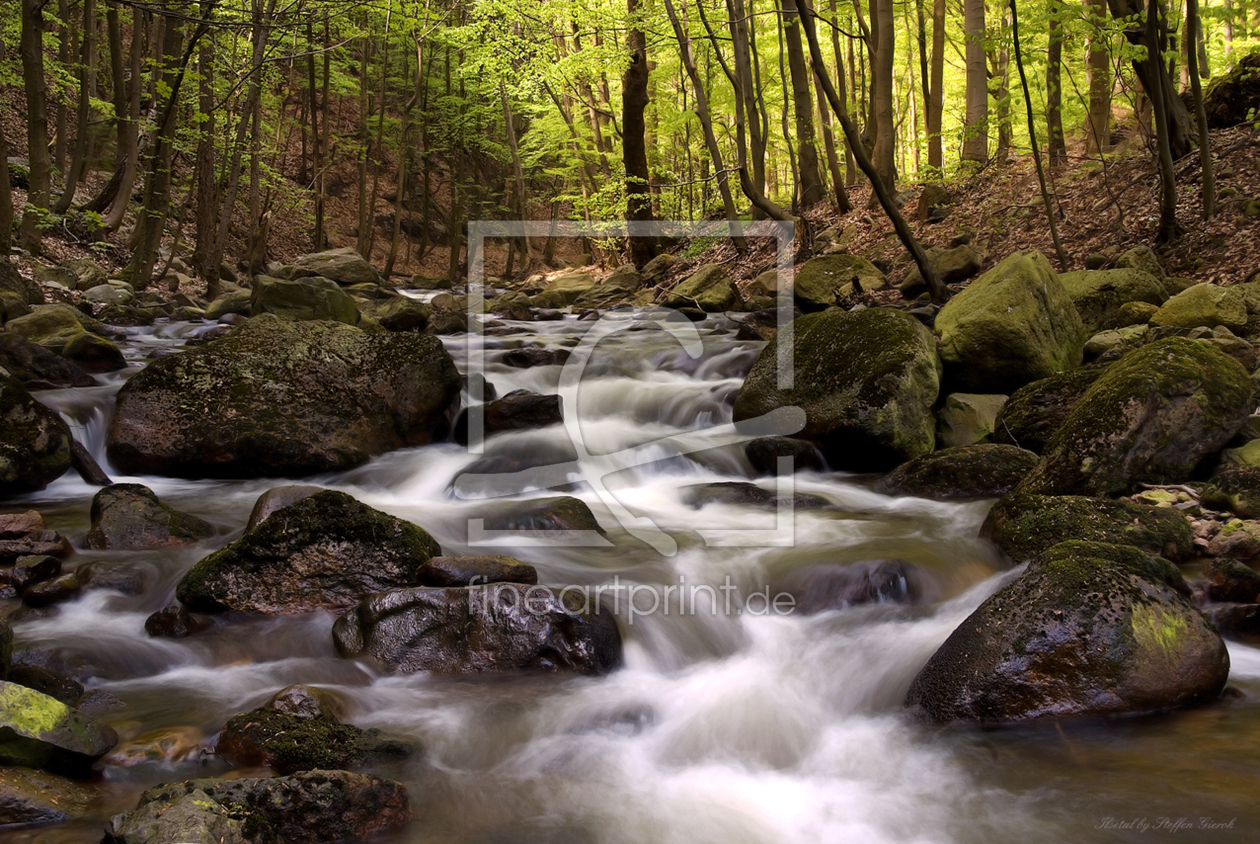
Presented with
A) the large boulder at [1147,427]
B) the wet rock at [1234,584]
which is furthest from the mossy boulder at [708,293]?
the wet rock at [1234,584]

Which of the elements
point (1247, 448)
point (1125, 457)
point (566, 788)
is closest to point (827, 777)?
point (566, 788)

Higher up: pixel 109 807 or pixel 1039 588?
pixel 1039 588

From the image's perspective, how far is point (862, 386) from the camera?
719cm

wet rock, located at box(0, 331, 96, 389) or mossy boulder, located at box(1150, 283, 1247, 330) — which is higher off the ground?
mossy boulder, located at box(1150, 283, 1247, 330)

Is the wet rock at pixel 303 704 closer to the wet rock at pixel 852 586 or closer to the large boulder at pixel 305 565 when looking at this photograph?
the large boulder at pixel 305 565

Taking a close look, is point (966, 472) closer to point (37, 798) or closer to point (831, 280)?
point (37, 798)

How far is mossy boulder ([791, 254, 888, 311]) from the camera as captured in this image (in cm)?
1213

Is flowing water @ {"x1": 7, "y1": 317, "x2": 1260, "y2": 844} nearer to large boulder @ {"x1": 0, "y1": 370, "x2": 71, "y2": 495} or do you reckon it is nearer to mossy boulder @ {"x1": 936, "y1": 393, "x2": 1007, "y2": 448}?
large boulder @ {"x1": 0, "y1": 370, "x2": 71, "y2": 495}

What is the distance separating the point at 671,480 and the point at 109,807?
529 centimetres

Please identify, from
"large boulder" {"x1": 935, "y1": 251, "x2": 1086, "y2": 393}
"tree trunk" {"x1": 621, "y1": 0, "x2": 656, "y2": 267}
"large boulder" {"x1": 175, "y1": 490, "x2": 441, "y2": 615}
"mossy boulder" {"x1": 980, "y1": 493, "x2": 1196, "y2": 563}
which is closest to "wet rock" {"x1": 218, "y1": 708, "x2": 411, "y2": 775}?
"large boulder" {"x1": 175, "y1": 490, "x2": 441, "y2": 615}

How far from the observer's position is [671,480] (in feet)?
24.9

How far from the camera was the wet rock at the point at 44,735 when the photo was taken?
2736mm

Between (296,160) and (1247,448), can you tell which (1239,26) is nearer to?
(1247,448)

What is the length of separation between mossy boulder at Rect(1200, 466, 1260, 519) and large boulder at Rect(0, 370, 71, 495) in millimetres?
7947
